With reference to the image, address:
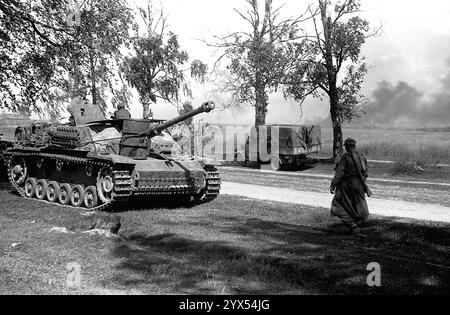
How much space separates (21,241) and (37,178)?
7.86 meters

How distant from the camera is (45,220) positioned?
11.7 m

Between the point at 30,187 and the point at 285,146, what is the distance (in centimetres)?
1359

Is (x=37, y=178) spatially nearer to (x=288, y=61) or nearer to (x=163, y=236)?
(x=163, y=236)

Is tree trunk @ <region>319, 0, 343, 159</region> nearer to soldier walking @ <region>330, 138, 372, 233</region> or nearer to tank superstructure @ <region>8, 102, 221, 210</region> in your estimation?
tank superstructure @ <region>8, 102, 221, 210</region>

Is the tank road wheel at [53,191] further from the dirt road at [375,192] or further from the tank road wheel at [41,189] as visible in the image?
the dirt road at [375,192]

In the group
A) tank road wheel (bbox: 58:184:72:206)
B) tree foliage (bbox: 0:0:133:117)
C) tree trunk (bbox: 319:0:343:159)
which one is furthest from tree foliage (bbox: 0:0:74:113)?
tree trunk (bbox: 319:0:343:159)

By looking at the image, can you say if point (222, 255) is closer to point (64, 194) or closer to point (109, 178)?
point (109, 178)

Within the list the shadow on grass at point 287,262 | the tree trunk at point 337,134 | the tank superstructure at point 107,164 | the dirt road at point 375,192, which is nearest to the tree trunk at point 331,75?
the tree trunk at point 337,134

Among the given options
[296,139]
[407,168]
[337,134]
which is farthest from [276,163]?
[407,168]

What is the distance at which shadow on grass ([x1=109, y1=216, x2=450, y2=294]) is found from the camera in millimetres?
6551

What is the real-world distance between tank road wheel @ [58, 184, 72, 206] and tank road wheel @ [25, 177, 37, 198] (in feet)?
5.15

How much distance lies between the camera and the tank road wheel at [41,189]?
15.7m

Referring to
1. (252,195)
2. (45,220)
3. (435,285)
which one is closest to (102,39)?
(252,195)

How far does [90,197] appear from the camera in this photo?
14.0m
